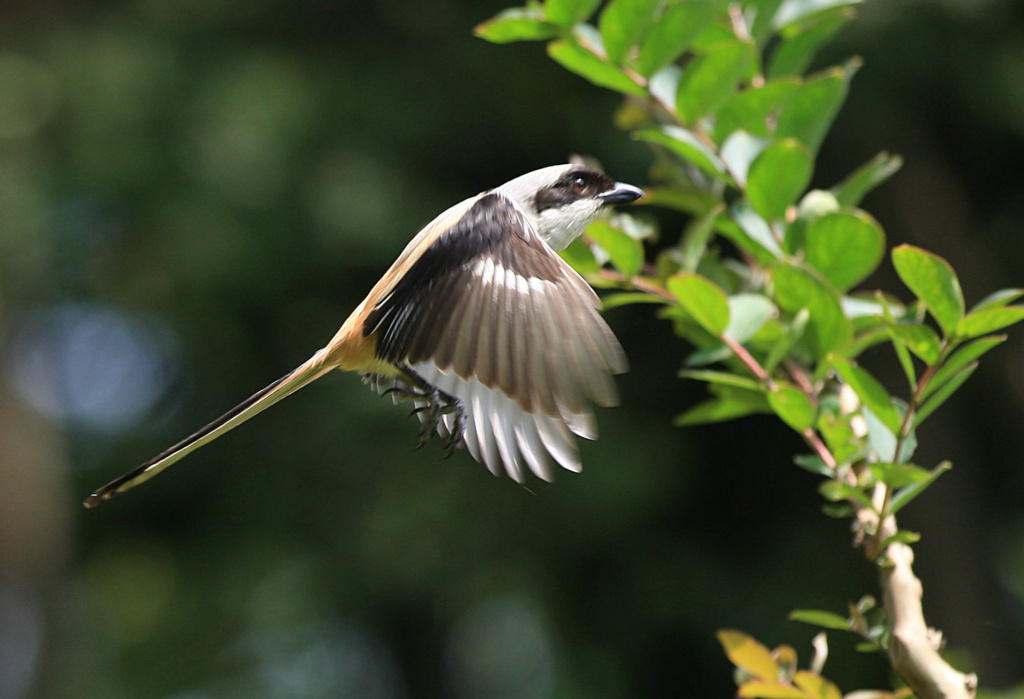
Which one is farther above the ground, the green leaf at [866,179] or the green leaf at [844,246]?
the green leaf at [866,179]

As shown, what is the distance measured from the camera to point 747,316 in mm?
1460

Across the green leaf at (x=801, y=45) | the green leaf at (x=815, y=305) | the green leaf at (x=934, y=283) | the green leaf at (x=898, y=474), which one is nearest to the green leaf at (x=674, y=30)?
the green leaf at (x=801, y=45)

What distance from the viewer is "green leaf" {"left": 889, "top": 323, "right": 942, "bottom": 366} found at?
1.22 meters

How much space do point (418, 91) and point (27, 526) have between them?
127 inches

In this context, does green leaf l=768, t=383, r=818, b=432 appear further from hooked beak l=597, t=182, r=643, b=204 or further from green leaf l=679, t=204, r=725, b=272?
hooked beak l=597, t=182, r=643, b=204

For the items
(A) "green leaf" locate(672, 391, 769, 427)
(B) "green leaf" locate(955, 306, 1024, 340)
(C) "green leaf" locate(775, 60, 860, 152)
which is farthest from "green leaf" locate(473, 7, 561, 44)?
(B) "green leaf" locate(955, 306, 1024, 340)

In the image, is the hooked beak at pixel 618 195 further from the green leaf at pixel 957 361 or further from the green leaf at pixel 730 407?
the green leaf at pixel 957 361

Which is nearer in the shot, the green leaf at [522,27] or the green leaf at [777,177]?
the green leaf at [777,177]

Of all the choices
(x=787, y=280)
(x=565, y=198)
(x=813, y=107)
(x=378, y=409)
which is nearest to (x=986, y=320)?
(x=787, y=280)

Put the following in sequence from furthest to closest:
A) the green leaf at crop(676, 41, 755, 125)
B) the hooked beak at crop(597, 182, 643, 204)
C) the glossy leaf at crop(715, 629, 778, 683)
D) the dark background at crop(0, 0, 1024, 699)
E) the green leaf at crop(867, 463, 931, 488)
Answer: the dark background at crop(0, 0, 1024, 699) → the hooked beak at crop(597, 182, 643, 204) → the green leaf at crop(676, 41, 755, 125) → the glossy leaf at crop(715, 629, 778, 683) → the green leaf at crop(867, 463, 931, 488)

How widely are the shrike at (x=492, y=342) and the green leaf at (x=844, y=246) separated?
1.22 ft

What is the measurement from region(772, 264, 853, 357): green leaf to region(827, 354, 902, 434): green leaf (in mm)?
111

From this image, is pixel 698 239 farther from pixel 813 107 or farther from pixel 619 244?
pixel 813 107

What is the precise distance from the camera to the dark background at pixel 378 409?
456 centimetres
